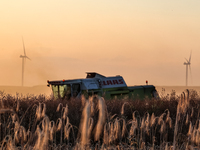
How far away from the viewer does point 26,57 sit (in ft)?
165

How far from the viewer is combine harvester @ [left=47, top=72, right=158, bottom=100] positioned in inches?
795

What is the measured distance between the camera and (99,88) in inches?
803

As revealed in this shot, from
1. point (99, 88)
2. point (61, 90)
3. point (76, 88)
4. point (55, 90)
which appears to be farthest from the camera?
point (55, 90)

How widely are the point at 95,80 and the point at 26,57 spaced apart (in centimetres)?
3217

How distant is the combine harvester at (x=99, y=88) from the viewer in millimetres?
20203

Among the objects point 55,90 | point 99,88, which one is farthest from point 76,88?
point 55,90

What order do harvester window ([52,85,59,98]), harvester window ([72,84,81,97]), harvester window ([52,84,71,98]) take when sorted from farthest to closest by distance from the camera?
harvester window ([52,85,59,98]) → harvester window ([52,84,71,98]) → harvester window ([72,84,81,97])

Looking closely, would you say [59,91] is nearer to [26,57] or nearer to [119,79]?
[119,79]

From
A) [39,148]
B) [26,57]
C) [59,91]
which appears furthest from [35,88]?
[39,148]

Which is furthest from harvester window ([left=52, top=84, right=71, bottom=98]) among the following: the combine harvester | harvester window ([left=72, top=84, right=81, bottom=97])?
harvester window ([left=72, top=84, right=81, bottom=97])

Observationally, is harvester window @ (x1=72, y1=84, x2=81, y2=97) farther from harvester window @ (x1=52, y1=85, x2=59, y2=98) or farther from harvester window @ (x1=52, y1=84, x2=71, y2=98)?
harvester window @ (x1=52, y1=85, x2=59, y2=98)

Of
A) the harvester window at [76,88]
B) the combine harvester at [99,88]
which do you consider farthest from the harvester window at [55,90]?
the harvester window at [76,88]

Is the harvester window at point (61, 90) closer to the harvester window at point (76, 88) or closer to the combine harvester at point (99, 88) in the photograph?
the combine harvester at point (99, 88)

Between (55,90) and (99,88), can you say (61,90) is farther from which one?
(99,88)
